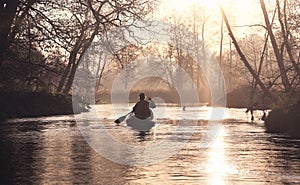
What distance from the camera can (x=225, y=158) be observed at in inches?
724

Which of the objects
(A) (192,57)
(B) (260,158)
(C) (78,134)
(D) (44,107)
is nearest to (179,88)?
(A) (192,57)

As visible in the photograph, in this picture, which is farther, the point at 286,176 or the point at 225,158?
the point at 225,158

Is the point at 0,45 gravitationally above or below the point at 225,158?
above

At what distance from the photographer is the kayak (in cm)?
3509

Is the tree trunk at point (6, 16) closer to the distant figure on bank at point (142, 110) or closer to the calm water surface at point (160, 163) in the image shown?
the calm water surface at point (160, 163)

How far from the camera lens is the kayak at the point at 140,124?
35094 mm

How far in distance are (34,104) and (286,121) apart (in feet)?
96.4

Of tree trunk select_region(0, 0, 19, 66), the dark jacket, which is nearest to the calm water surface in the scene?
tree trunk select_region(0, 0, 19, 66)

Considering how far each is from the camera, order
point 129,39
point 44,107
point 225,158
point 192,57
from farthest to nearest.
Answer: point 192,57
point 44,107
point 129,39
point 225,158

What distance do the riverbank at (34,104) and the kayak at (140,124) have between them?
13013mm

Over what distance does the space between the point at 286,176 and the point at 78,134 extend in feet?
53.9

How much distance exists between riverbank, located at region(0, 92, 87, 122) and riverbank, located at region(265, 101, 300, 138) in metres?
20.8

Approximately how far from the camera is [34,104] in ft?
183

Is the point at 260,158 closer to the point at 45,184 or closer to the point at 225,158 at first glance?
the point at 225,158
